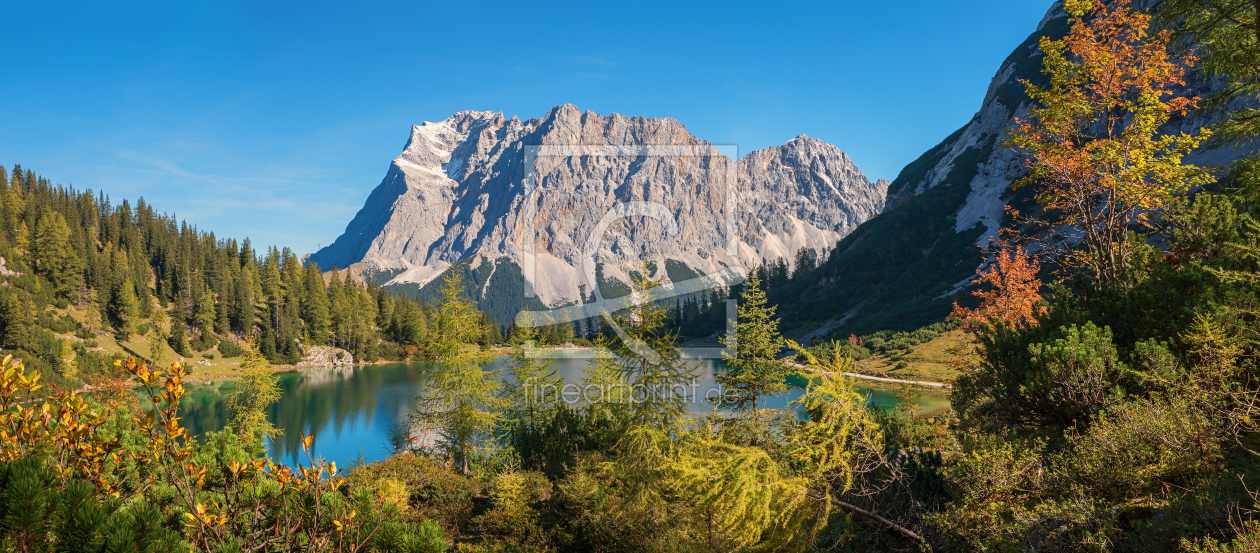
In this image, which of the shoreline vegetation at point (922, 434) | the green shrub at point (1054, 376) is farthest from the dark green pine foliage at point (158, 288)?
the green shrub at point (1054, 376)

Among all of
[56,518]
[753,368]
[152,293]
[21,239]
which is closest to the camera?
[56,518]

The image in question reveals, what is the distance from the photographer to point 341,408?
44781 millimetres

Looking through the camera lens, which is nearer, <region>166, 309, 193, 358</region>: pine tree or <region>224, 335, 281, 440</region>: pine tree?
<region>224, 335, 281, 440</region>: pine tree

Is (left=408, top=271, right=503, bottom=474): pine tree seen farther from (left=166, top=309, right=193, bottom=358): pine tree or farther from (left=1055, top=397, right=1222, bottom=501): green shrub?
(left=166, top=309, right=193, bottom=358): pine tree

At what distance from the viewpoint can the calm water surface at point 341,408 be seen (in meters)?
32.1

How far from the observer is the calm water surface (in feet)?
105

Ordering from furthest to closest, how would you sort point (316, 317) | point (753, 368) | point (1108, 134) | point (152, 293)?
1. point (316, 317)
2. point (152, 293)
3. point (753, 368)
4. point (1108, 134)

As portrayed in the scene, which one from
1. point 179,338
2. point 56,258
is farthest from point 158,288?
point 179,338

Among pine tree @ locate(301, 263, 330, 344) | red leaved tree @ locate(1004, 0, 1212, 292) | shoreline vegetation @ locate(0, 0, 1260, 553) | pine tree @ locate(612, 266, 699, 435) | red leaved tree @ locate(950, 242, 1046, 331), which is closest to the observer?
shoreline vegetation @ locate(0, 0, 1260, 553)

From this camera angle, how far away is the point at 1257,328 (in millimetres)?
6391

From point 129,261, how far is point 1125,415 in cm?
11136

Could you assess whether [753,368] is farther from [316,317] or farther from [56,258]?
[56,258]

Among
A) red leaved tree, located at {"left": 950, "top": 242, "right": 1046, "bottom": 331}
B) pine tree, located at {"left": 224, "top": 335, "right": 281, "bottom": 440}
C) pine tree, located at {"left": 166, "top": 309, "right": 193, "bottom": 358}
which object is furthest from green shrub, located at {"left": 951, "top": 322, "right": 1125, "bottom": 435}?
pine tree, located at {"left": 166, "top": 309, "right": 193, "bottom": 358}

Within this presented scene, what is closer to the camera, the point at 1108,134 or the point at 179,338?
the point at 1108,134
